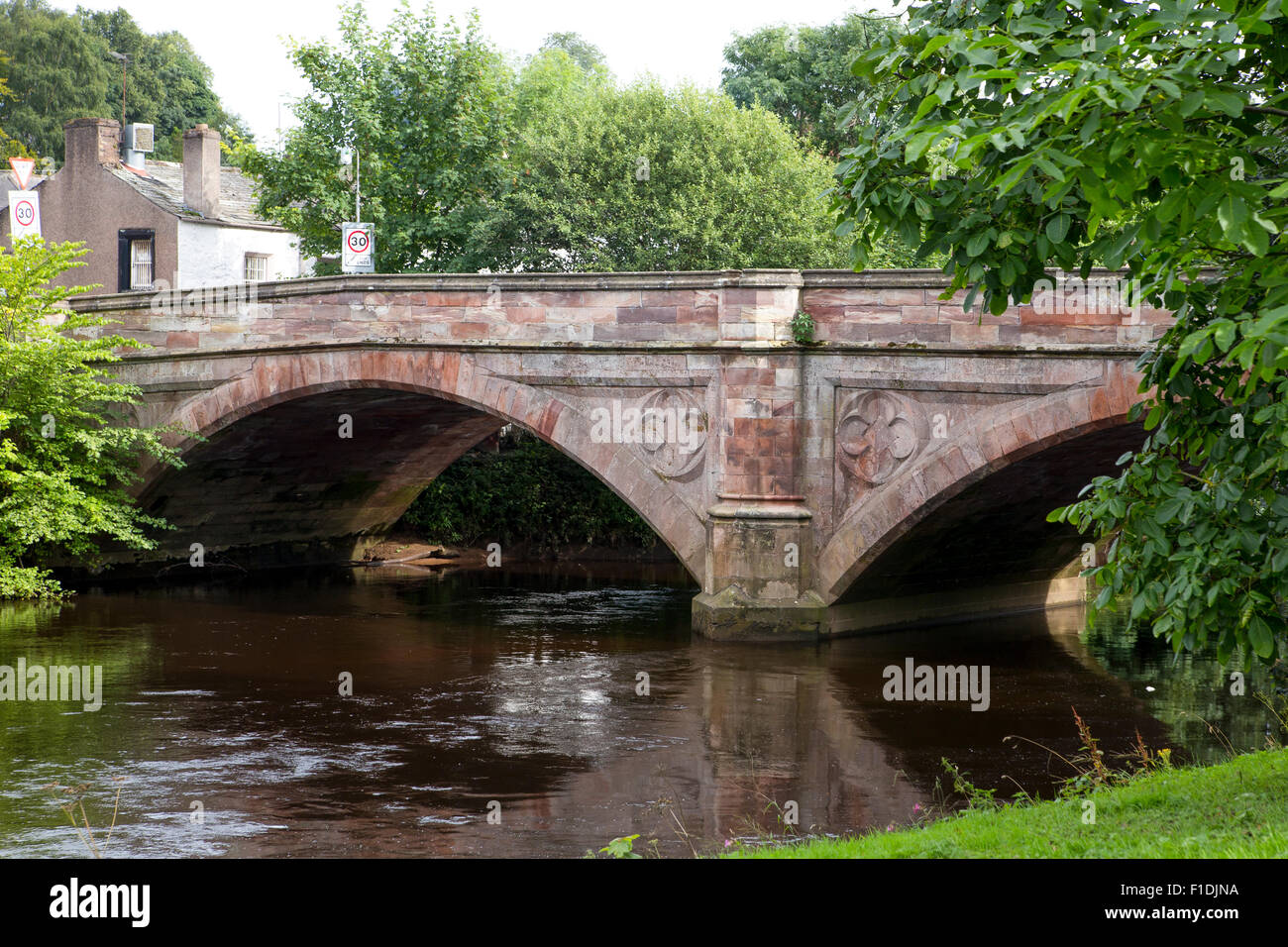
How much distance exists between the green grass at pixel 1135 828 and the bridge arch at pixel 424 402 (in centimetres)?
867

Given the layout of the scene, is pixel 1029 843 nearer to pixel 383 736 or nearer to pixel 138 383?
pixel 383 736

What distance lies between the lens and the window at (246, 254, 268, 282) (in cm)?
3409

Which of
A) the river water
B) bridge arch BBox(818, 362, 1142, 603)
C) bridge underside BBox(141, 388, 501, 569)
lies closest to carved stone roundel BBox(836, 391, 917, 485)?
bridge arch BBox(818, 362, 1142, 603)

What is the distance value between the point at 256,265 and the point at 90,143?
4517 mm

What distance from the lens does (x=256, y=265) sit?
34469mm

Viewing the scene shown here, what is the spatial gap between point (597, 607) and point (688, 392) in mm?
4676

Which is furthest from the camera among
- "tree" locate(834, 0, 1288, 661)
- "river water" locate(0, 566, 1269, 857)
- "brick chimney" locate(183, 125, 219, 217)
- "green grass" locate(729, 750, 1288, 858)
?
"brick chimney" locate(183, 125, 219, 217)

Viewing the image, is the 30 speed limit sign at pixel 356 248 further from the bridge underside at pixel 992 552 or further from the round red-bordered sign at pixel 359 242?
the bridge underside at pixel 992 552

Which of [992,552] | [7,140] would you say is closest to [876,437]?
[992,552]

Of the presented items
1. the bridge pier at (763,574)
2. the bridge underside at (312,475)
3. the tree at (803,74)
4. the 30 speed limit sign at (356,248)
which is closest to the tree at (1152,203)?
the bridge pier at (763,574)

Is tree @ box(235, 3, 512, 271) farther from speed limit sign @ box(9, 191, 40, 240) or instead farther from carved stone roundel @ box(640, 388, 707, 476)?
carved stone roundel @ box(640, 388, 707, 476)

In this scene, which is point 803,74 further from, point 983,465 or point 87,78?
point 87,78

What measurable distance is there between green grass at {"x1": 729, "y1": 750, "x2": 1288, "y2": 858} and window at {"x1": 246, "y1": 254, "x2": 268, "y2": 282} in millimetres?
28942

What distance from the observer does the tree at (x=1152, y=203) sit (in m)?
5.04
